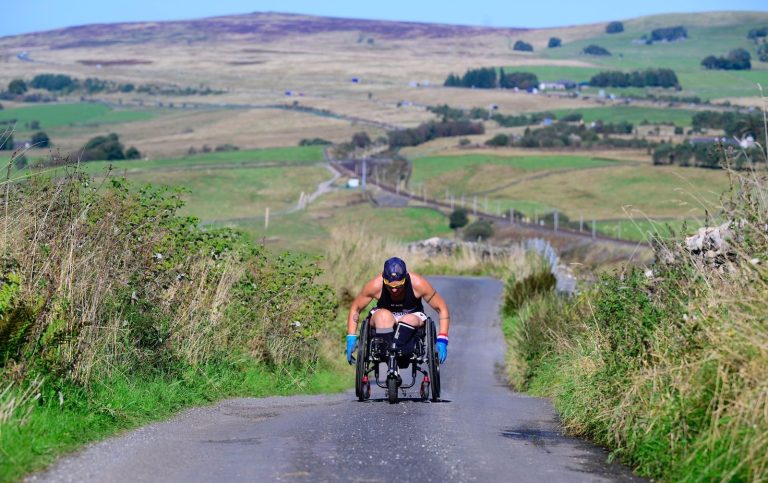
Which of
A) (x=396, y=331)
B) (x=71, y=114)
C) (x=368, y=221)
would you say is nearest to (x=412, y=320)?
(x=396, y=331)

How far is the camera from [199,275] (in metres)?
16.2

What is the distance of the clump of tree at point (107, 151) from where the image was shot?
113m

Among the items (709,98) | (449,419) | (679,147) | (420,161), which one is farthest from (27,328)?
(709,98)

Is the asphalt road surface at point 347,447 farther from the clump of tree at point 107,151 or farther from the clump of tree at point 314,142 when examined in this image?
the clump of tree at point 314,142

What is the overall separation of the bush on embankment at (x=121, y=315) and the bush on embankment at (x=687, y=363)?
414 cm

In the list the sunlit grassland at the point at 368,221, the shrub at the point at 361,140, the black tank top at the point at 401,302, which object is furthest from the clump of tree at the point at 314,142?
the black tank top at the point at 401,302

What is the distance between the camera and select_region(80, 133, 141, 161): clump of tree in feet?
370

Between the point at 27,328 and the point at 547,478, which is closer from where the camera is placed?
the point at 547,478

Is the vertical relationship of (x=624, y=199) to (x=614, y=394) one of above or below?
below

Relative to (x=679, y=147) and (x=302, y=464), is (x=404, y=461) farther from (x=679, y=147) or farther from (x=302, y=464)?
(x=679, y=147)

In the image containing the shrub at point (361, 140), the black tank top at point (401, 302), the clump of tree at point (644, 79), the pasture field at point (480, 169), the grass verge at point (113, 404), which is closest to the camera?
the grass verge at point (113, 404)

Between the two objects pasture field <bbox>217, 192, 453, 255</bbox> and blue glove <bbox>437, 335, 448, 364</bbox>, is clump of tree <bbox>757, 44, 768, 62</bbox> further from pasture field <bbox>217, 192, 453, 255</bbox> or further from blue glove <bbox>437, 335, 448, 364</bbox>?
pasture field <bbox>217, 192, 453, 255</bbox>

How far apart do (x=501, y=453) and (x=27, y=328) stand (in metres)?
4.09

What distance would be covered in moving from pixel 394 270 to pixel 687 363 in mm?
4936
